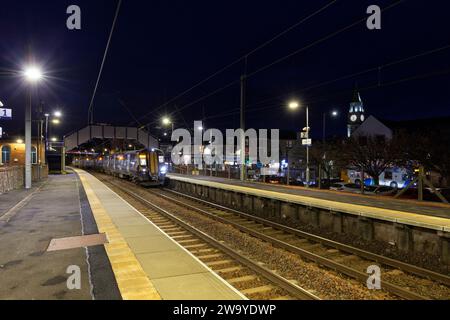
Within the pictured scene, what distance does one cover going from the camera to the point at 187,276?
599 centimetres

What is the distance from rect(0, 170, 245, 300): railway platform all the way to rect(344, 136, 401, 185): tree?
35462mm

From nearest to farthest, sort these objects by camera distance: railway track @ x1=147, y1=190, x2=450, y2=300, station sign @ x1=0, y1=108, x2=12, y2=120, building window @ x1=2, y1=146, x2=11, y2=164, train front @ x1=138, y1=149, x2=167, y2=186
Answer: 1. railway track @ x1=147, y1=190, x2=450, y2=300
2. station sign @ x1=0, y1=108, x2=12, y2=120
3. train front @ x1=138, y1=149, x2=167, y2=186
4. building window @ x1=2, y1=146, x2=11, y2=164

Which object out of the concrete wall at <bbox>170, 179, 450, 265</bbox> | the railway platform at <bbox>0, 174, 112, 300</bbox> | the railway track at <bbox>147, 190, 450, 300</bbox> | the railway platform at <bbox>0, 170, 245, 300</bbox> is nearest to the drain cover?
the railway platform at <bbox>0, 170, 245, 300</bbox>

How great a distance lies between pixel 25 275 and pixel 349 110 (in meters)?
92.7

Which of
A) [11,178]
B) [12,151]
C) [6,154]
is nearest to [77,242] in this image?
[11,178]

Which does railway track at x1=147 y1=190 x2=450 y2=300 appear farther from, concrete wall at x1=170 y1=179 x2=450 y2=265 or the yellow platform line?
the yellow platform line

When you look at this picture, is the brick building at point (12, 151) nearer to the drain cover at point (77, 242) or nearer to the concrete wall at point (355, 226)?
the concrete wall at point (355, 226)

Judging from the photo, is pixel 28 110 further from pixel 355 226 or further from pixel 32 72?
pixel 355 226

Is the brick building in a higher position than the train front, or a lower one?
higher

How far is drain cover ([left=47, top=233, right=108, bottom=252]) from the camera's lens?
7.97 meters
